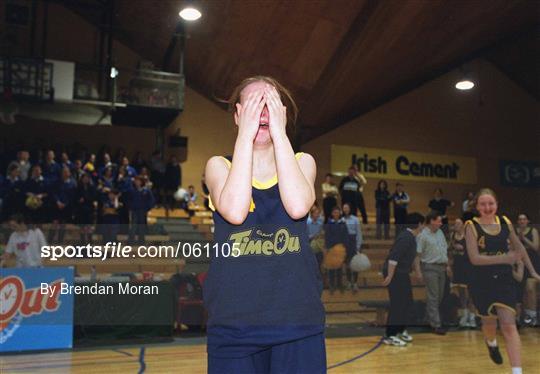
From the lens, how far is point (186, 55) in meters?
15.5

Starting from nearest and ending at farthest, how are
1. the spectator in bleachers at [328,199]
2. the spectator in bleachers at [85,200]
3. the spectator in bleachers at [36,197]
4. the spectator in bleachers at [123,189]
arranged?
the spectator in bleachers at [36,197]
the spectator in bleachers at [85,200]
the spectator in bleachers at [123,189]
the spectator in bleachers at [328,199]

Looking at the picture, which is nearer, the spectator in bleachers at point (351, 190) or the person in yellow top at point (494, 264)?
the person in yellow top at point (494, 264)

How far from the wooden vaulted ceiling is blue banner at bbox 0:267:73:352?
561 cm

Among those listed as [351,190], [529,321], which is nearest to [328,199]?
[351,190]

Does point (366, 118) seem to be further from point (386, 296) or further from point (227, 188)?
point (227, 188)

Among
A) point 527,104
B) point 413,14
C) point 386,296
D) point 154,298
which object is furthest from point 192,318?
point 527,104

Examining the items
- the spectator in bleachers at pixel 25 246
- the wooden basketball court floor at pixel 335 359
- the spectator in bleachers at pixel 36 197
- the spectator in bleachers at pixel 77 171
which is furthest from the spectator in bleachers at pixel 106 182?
the wooden basketball court floor at pixel 335 359

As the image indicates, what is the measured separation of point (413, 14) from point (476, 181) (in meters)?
9.56

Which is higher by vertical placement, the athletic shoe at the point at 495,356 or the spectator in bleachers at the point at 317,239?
the spectator in bleachers at the point at 317,239

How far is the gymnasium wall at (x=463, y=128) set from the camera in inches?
750

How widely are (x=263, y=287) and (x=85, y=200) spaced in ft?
32.4

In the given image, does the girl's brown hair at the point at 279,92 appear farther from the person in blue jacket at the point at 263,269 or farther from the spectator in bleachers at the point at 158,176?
the spectator in bleachers at the point at 158,176

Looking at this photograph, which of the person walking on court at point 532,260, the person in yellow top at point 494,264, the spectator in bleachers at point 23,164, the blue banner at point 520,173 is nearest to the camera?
the person in yellow top at point 494,264

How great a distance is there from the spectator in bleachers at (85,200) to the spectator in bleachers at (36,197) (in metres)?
0.61
